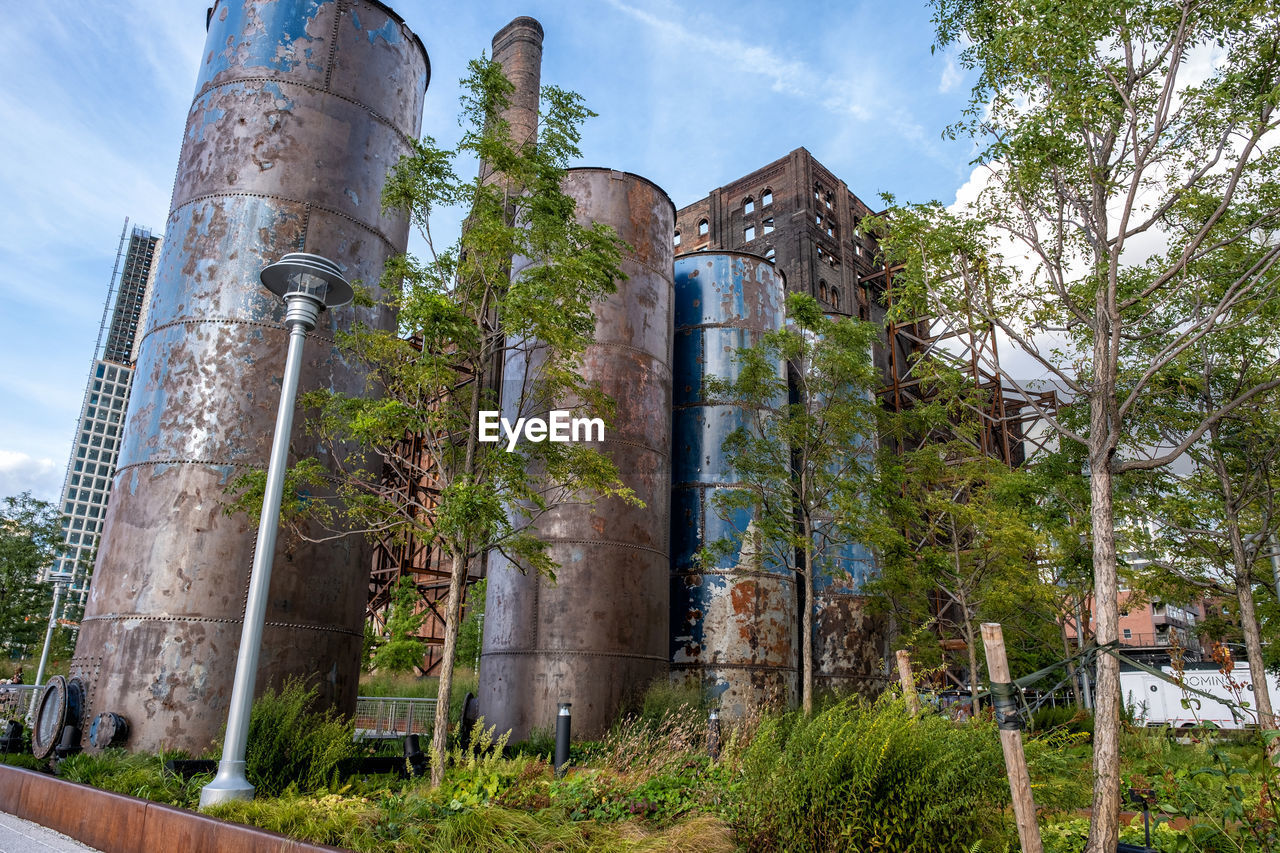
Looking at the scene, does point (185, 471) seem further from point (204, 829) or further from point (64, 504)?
point (64, 504)

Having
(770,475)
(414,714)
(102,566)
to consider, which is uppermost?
(770,475)

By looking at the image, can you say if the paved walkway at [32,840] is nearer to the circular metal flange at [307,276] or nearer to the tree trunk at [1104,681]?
the circular metal flange at [307,276]

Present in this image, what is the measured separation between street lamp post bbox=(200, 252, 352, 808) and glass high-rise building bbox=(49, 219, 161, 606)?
17399 centimetres

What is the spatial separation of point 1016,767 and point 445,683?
583cm

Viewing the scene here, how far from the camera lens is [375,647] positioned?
34250 mm

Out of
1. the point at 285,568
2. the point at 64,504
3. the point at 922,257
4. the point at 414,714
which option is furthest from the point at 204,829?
the point at 64,504

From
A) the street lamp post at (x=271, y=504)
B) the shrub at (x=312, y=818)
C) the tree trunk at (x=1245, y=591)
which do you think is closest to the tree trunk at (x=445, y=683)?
the shrub at (x=312, y=818)

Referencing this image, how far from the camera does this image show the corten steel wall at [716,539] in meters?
18.8

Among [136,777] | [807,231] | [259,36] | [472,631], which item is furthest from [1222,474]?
[807,231]

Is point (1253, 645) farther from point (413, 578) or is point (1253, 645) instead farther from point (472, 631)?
point (413, 578)

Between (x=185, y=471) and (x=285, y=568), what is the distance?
71.7 inches

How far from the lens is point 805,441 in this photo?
18375 millimetres

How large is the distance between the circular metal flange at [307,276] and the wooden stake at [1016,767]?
21.1 feet

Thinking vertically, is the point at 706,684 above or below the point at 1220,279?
below
